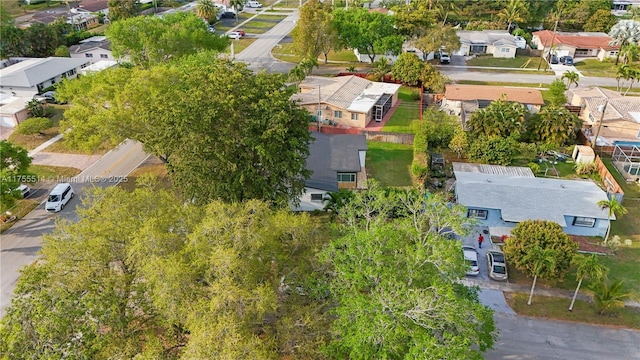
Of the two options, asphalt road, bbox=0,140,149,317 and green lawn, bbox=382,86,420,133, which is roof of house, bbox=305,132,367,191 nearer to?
green lawn, bbox=382,86,420,133

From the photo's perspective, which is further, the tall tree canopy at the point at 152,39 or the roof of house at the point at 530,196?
the tall tree canopy at the point at 152,39

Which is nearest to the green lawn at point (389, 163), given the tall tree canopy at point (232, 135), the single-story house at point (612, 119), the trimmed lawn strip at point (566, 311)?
the tall tree canopy at point (232, 135)

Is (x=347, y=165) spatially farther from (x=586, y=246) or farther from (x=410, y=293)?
(x=410, y=293)

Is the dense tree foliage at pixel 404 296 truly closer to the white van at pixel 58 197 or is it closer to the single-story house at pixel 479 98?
the white van at pixel 58 197

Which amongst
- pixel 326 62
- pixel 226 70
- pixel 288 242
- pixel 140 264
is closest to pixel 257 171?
pixel 226 70

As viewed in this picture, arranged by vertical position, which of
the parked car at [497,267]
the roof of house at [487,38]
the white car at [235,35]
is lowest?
the parked car at [497,267]

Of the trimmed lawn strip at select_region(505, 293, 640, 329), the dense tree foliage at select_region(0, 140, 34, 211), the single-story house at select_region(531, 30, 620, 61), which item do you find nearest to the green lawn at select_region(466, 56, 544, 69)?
the single-story house at select_region(531, 30, 620, 61)
